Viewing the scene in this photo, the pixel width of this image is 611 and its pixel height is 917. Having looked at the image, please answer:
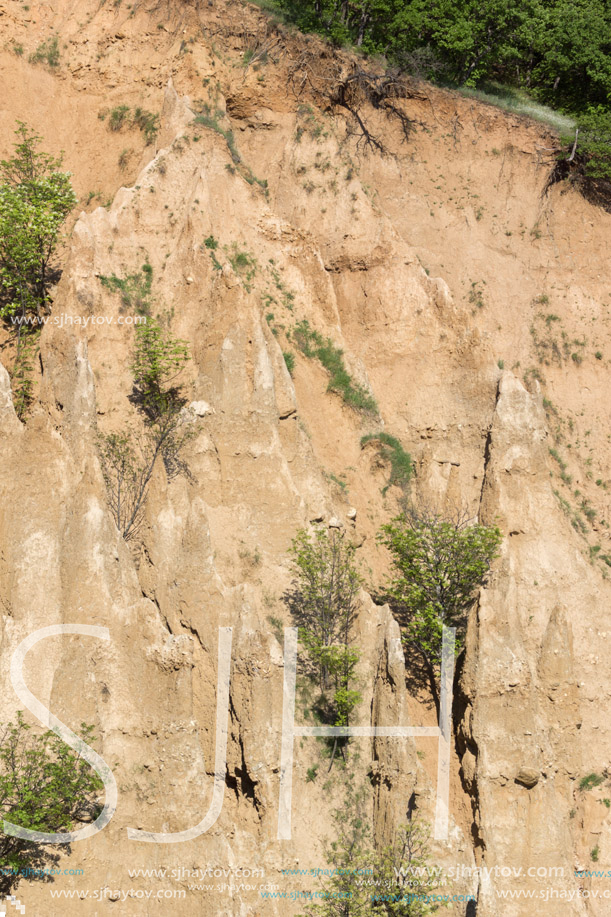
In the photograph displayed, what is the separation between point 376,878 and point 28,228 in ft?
63.2

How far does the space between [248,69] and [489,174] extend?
9945 mm

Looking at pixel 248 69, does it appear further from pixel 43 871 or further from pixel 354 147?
pixel 43 871

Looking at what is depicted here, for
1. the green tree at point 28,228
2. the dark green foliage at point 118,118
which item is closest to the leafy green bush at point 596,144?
the dark green foliage at point 118,118

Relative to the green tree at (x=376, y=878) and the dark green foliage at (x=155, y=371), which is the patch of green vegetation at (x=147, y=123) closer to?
the dark green foliage at (x=155, y=371)

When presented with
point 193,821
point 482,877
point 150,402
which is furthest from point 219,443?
point 482,877

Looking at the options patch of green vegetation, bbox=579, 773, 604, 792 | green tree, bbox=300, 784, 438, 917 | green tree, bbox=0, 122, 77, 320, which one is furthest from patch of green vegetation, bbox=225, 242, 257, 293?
patch of green vegetation, bbox=579, 773, 604, 792

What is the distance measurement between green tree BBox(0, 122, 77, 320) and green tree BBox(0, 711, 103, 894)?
40.0ft

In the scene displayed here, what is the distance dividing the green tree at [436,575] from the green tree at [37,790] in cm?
978

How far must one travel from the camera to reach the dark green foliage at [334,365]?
94.5 ft

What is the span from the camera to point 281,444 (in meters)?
25.7

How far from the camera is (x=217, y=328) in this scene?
26531mm

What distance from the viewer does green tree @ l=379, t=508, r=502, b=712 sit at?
2536 cm

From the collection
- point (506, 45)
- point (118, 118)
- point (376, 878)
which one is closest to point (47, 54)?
point (118, 118)

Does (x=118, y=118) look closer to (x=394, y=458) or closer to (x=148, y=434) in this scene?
(x=148, y=434)
